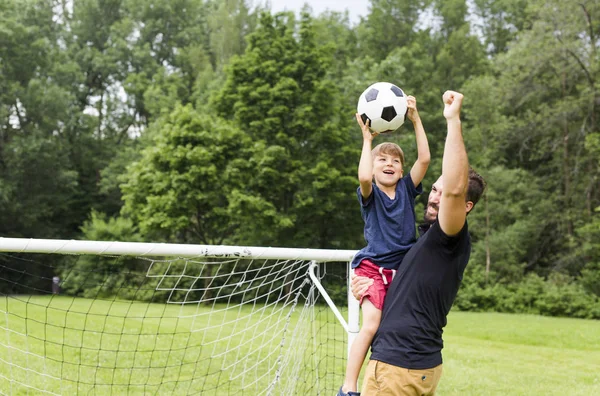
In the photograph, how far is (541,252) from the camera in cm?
2922

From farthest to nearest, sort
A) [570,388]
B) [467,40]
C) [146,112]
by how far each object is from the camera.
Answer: [146,112], [467,40], [570,388]

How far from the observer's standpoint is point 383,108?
3992mm

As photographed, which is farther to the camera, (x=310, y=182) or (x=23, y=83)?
(x=23, y=83)

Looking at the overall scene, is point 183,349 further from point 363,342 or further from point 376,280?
point 376,280

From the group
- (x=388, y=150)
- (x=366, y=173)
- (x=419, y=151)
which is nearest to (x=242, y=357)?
(x=419, y=151)

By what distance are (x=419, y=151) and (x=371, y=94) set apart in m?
0.71

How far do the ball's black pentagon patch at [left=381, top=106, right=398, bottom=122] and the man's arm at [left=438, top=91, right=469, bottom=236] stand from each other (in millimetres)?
1403

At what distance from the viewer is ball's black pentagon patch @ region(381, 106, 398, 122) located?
3.95 metres

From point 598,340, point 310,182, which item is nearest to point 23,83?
point 310,182

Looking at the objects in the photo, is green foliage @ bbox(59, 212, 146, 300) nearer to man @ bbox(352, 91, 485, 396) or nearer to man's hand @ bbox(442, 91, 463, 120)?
man @ bbox(352, 91, 485, 396)

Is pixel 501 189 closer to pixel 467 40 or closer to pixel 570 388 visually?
pixel 467 40

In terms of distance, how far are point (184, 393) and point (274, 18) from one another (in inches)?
963

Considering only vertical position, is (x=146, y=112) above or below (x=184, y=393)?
above

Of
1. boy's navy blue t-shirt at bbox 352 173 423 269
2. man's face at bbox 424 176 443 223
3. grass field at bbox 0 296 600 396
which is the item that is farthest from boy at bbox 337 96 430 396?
grass field at bbox 0 296 600 396
